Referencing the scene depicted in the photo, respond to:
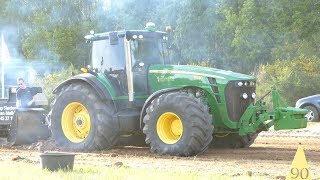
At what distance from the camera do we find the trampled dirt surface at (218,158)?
37.3 ft

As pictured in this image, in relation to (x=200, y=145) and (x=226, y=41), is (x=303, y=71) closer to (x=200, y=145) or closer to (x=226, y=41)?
(x=226, y=41)

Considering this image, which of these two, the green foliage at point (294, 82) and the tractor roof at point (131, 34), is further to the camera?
the green foliage at point (294, 82)

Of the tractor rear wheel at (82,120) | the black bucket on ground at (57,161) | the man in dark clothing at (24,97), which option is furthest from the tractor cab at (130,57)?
the black bucket on ground at (57,161)

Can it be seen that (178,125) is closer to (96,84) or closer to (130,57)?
(130,57)

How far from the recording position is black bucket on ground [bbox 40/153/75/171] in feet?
35.0

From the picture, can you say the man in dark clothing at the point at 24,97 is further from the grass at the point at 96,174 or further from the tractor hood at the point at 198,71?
the grass at the point at 96,174

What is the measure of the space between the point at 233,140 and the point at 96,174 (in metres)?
5.52

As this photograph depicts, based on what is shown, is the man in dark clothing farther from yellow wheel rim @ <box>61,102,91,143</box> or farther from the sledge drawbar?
yellow wheel rim @ <box>61,102,91,143</box>

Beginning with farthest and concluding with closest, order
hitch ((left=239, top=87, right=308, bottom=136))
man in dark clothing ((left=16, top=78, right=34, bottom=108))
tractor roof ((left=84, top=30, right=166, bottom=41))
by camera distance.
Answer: man in dark clothing ((left=16, top=78, right=34, bottom=108)), tractor roof ((left=84, top=30, right=166, bottom=41)), hitch ((left=239, top=87, right=308, bottom=136))

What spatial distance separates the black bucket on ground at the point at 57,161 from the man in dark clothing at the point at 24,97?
614cm

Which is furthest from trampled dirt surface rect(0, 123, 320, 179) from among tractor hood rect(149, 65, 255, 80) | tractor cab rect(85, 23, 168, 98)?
tractor hood rect(149, 65, 255, 80)

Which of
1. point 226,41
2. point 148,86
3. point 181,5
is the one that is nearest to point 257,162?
point 148,86

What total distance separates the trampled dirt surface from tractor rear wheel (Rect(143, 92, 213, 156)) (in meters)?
0.25

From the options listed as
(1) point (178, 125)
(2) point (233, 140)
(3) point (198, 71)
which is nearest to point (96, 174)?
(1) point (178, 125)
